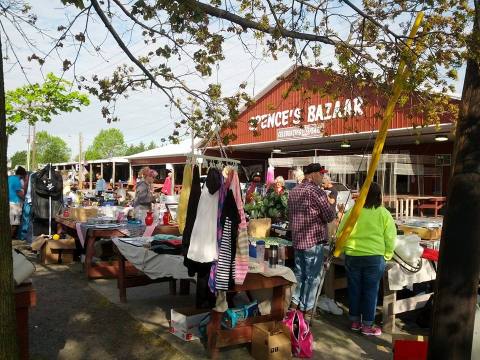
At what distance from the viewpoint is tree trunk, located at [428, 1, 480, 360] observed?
3.38 metres

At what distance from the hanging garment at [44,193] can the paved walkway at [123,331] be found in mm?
3115

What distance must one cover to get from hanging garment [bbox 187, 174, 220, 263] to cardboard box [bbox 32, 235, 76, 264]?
5349 mm

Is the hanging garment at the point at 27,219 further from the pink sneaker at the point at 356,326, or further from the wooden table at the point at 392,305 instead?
the wooden table at the point at 392,305

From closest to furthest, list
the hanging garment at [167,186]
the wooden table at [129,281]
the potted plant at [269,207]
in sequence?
the wooden table at [129,281]
the potted plant at [269,207]
the hanging garment at [167,186]

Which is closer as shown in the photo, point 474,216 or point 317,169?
point 474,216

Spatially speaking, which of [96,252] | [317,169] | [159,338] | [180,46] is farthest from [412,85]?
[96,252]

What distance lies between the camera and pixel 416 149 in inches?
745

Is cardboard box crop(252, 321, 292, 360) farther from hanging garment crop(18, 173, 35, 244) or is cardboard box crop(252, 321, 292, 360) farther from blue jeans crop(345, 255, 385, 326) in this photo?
hanging garment crop(18, 173, 35, 244)

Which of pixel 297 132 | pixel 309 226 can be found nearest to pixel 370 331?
pixel 309 226

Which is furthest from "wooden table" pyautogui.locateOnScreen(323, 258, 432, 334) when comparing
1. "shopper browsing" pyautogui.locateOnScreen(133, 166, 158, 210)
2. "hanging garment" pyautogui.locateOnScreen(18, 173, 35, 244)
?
"hanging garment" pyautogui.locateOnScreen(18, 173, 35, 244)

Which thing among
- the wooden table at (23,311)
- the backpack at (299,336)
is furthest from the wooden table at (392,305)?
the wooden table at (23,311)

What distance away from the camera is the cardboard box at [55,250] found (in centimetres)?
866

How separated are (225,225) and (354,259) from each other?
1.91 meters

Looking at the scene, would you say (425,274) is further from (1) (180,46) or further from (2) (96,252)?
(2) (96,252)
